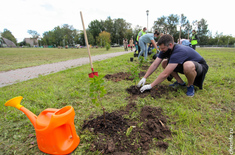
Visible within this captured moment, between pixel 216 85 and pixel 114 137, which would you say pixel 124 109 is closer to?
pixel 114 137

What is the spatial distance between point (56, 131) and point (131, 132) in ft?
2.97

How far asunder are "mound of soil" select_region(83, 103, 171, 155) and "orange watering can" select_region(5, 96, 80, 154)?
281 mm

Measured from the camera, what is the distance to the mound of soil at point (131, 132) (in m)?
1.39

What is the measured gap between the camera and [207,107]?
216cm

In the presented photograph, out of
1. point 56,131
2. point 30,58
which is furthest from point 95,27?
point 56,131

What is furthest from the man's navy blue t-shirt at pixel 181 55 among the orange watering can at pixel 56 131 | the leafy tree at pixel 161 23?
the leafy tree at pixel 161 23

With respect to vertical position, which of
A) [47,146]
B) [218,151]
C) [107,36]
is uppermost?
[107,36]

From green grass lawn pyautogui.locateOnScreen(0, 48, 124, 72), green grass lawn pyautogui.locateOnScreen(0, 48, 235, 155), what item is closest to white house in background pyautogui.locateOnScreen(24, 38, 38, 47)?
green grass lawn pyautogui.locateOnScreen(0, 48, 124, 72)

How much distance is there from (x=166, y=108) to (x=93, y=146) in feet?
4.58

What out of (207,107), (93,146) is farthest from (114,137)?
(207,107)

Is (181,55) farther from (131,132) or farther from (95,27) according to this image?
(95,27)

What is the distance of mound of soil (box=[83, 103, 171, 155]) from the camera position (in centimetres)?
139

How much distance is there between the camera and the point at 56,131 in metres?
1.25

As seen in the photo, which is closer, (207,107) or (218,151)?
(218,151)
